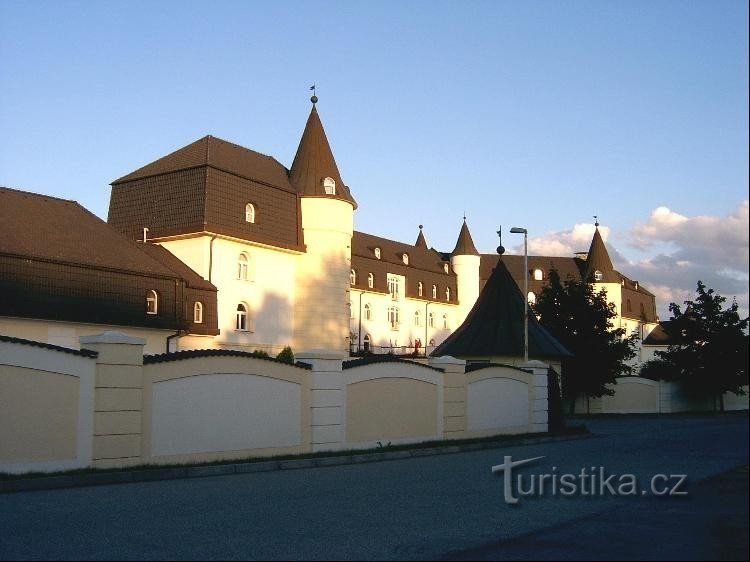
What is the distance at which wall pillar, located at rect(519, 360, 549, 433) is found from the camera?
25.9m

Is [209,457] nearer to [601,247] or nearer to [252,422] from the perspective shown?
[252,422]

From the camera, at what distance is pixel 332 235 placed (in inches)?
1973

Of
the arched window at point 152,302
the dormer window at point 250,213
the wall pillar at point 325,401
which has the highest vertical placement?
the dormer window at point 250,213

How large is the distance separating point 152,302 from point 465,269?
48.2m

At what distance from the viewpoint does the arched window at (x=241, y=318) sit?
1753 inches

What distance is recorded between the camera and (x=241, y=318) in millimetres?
44969

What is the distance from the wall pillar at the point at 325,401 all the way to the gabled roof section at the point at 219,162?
26.1m

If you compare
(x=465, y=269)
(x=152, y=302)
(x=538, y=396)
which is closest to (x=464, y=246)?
(x=465, y=269)

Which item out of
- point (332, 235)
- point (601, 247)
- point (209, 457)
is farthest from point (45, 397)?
point (601, 247)

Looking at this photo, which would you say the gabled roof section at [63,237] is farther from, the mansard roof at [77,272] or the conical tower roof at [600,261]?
the conical tower roof at [600,261]

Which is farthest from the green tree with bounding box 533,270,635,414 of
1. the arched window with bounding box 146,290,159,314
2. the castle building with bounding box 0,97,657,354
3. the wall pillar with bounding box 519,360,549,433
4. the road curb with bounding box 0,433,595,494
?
the road curb with bounding box 0,433,595,494

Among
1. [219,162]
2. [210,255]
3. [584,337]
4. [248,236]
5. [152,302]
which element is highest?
[219,162]

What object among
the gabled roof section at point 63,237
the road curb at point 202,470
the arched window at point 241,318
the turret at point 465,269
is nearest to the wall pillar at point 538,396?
the road curb at point 202,470

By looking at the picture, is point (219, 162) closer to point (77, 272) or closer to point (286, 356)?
point (77, 272)
